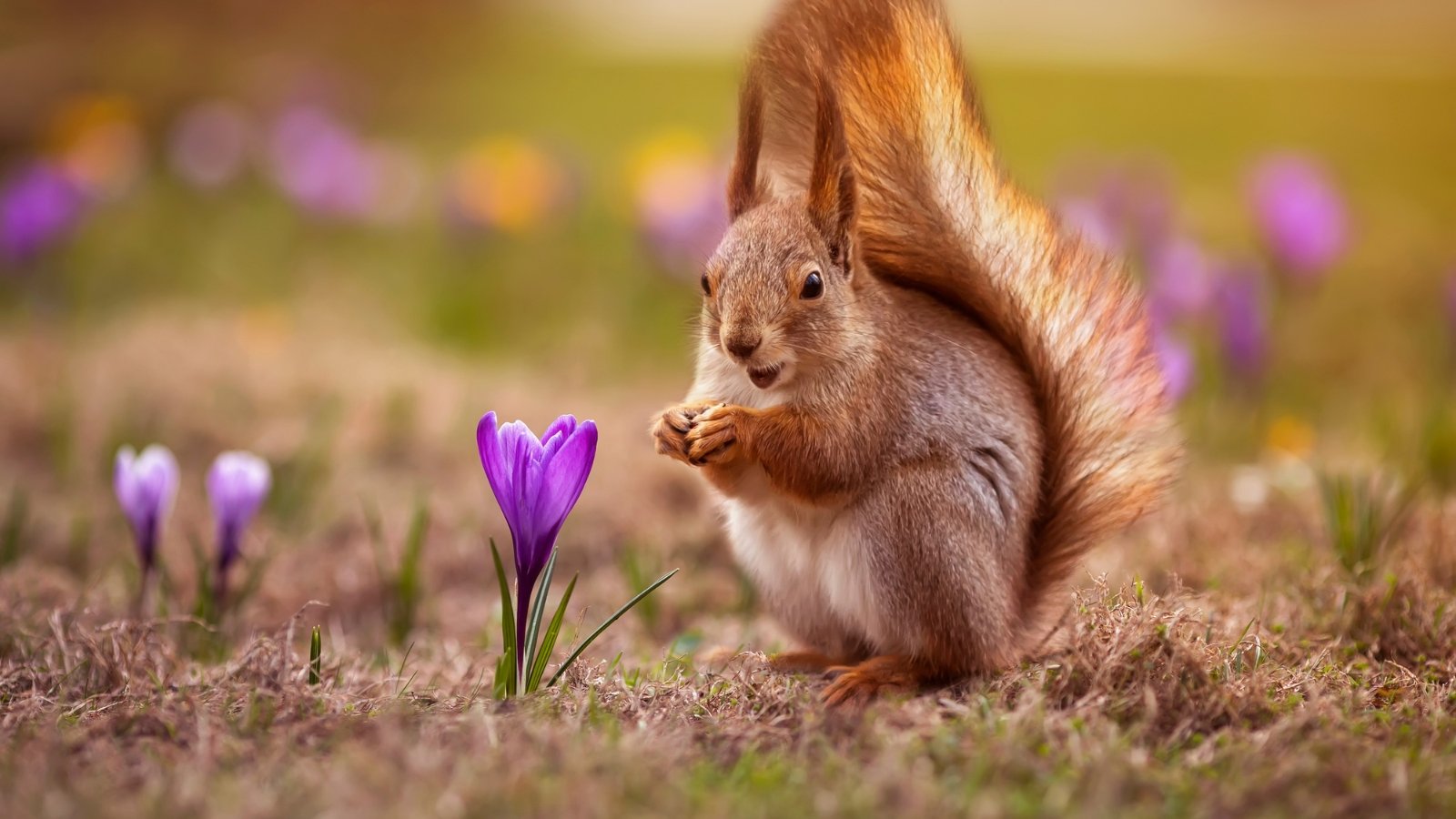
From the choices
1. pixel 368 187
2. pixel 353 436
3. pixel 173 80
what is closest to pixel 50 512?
pixel 353 436

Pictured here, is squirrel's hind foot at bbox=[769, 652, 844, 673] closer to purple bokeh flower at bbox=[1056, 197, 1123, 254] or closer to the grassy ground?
the grassy ground

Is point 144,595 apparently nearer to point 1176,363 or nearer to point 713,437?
point 713,437

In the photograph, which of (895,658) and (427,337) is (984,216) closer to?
(895,658)

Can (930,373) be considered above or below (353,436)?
above

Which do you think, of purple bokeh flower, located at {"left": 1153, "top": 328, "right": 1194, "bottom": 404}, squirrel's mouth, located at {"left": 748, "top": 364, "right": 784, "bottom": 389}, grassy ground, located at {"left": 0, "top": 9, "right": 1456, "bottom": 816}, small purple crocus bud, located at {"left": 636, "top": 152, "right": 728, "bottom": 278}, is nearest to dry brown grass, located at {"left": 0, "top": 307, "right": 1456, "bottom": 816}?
grassy ground, located at {"left": 0, "top": 9, "right": 1456, "bottom": 816}

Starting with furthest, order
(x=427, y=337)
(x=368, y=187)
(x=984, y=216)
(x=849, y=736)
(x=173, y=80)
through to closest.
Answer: (x=173, y=80) < (x=368, y=187) < (x=427, y=337) < (x=984, y=216) < (x=849, y=736)

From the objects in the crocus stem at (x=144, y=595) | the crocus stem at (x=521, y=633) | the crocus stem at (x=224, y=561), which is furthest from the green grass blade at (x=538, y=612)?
the crocus stem at (x=144, y=595)

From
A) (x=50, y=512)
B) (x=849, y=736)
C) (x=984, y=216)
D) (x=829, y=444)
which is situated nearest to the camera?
(x=849, y=736)

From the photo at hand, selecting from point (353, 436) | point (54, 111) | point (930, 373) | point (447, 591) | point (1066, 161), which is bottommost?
point (447, 591)
